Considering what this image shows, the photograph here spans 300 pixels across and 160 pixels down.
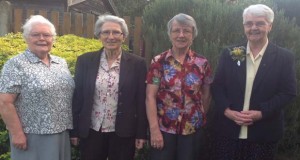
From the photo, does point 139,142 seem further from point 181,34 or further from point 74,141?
point 181,34

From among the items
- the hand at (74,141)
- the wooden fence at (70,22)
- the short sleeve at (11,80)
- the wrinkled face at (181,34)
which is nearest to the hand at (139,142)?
the hand at (74,141)

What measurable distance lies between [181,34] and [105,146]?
125cm

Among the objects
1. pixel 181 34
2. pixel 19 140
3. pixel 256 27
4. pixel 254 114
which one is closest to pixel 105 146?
pixel 19 140

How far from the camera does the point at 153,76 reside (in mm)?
3564

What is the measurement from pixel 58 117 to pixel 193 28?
4.77 feet

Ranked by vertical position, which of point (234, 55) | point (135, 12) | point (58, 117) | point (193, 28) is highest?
point (135, 12)

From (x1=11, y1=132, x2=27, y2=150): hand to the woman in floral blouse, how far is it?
1.10 metres

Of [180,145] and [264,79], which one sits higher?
[264,79]

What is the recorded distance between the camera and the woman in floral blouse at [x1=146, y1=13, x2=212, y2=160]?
11.5 feet

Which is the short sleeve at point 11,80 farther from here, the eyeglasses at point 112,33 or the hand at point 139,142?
the hand at point 139,142

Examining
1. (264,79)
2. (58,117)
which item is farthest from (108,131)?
(264,79)

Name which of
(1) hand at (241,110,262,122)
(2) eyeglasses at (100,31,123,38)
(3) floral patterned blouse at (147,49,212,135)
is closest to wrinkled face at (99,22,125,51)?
(2) eyeglasses at (100,31,123,38)

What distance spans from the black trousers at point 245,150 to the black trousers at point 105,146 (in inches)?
34.9

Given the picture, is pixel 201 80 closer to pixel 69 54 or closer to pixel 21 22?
pixel 69 54
